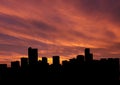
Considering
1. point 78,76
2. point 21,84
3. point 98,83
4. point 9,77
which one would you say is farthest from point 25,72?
point 98,83

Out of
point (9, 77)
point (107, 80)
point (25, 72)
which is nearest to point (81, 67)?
point (107, 80)

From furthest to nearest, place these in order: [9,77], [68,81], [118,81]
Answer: [9,77] → [68,81] → [118,81]

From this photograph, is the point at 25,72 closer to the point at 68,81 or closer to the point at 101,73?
the point at 68,81

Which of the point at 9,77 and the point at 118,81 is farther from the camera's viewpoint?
the point at 9,77

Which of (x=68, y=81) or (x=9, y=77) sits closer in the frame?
(x=68, y=81)

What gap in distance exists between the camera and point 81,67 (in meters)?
168

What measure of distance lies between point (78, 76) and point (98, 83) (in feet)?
39.0

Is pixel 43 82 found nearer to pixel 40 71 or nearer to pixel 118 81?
pixel 40 71

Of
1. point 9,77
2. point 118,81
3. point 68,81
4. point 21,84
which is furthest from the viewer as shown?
point 9,77

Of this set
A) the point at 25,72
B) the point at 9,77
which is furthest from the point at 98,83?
the point at 9,77

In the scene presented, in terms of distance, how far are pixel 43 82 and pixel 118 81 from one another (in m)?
41.6

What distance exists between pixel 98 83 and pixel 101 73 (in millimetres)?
5330

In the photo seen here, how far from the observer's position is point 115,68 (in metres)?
164

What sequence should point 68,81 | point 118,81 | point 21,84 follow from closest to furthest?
point 118,81, point 68,81, point 21,84
